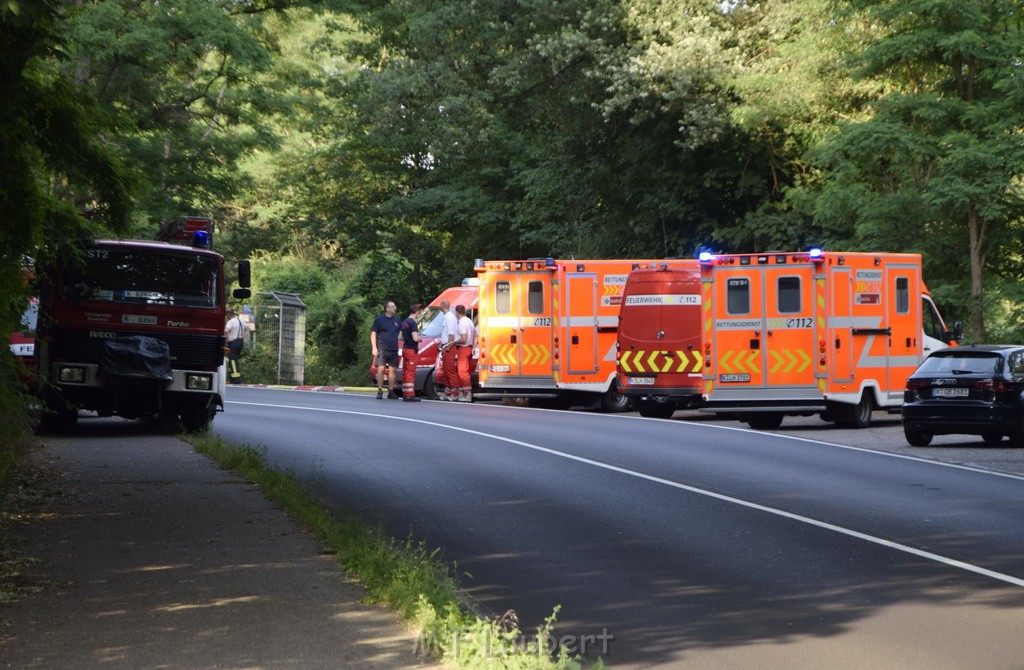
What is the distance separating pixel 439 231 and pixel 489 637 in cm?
4291

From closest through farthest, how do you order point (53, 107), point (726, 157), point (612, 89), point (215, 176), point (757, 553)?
point (53, 107)
point (757, 553)
point (215, 176)
point (612, 89)
point (726, 157)

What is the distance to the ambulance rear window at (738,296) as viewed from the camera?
2480cm

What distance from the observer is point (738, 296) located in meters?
24.8

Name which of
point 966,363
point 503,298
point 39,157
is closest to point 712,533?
point 39,157

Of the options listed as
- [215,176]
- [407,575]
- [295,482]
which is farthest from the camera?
[215,176]

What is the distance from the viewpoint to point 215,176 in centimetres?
2820

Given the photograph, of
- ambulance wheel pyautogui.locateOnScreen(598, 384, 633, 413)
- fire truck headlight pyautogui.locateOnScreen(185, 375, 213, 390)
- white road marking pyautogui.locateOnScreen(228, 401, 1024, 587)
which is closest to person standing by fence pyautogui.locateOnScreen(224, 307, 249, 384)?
ambulance wheel pyautogui.locateOnScreen(598, 384, 633, 413)

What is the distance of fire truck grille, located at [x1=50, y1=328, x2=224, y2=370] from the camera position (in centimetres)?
1939

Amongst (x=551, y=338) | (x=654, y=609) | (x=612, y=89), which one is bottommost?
(x=654, y=609)

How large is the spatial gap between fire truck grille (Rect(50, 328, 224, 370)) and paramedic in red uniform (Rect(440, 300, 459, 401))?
33.9ft

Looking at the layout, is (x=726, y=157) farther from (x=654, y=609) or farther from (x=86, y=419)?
(x=654, y=609)

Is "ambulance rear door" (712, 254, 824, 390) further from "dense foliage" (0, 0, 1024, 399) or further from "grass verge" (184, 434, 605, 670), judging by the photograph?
"grass verge" (184, 434, 605, 670)

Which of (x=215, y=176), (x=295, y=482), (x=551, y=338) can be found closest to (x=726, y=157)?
(x=551, y=338)

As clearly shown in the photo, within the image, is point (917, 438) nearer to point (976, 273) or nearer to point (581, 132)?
point (976, 273)
